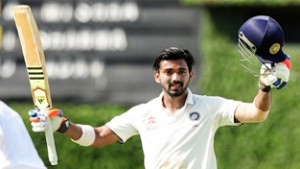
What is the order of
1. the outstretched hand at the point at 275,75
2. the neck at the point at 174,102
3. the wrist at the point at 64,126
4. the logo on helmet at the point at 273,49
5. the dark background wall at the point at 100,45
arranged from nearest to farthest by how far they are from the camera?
the outstretched hand at the point at 275,75 < the logo on helmet at the point at 273,49 < the wrist at the point at 64,126 < the neck at the point at 174,102 < the dark background wall at the point at 100,45

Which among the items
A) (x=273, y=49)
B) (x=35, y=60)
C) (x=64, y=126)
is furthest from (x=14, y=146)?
(x=273, y=49)

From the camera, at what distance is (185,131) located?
6691mm

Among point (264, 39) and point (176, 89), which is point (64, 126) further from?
point (264, 39)

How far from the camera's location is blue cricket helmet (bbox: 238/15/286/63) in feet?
20.7

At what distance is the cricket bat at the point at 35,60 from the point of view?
21.0ft

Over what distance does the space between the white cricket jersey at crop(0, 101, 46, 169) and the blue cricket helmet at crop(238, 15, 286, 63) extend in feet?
4.47

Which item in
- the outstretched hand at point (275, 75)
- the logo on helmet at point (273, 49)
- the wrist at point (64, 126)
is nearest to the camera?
the outstretched hand at point (275, 75)

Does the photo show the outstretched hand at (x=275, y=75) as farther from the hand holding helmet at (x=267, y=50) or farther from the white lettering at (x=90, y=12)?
the white lettering at (x=90, y=12)

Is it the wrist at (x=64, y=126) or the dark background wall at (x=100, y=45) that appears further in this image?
the dark background wall at (x=100, y=45)

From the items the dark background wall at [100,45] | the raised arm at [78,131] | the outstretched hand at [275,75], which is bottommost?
the dark background wall at [100,45]

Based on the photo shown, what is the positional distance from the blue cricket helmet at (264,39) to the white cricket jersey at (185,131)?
1.53 ft

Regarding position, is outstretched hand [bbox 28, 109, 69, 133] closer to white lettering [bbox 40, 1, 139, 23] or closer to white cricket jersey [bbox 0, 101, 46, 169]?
white cricket jersey [bbox 0, 101, 46, 169]

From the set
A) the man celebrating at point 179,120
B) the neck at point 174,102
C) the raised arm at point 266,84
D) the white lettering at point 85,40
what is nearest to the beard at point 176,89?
the man celebrating at point 179,120

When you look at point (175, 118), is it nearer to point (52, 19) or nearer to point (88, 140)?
point (88, 140)
